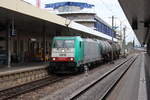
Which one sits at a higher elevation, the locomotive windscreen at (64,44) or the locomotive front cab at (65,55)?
the locomotive windscreen at (64,44)

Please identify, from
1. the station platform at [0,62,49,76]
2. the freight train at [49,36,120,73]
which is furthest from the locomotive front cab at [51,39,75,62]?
the station platform at [0,62,49,76]

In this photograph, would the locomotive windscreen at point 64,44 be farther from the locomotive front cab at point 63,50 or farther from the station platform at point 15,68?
the station platform at point 15,68

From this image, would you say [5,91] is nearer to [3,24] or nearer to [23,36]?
[3,24]

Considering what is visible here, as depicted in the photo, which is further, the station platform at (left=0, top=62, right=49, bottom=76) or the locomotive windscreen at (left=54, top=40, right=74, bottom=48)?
the locomotive windscreen at (left=54, top=40, right=74, bottom=48)

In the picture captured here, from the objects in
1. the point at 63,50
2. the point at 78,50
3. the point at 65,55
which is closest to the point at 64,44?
the point at 63,50

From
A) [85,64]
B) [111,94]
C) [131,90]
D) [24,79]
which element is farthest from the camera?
[85,64]

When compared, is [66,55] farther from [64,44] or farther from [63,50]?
[64,44]

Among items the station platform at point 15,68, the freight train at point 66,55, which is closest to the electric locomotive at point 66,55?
the freight train at point 66,55

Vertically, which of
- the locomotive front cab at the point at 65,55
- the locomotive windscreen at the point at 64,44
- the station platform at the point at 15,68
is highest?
the locomotive windscreen at the point at 64,44

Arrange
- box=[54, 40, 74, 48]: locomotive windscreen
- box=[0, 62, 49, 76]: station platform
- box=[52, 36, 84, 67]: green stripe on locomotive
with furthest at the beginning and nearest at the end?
box=[54, 40, 74, 48]: locomotive windscreen, box=[52, 36, 84, 67]: green stripe on locomotive, box=[0, 62, 49, 76]: station platform

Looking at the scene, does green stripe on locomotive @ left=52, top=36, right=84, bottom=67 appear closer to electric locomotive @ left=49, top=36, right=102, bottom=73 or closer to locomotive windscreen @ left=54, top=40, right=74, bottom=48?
electric locomotive @ left=49, top=36, right=102, bottom=73

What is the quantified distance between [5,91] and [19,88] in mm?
1305

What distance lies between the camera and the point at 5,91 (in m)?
13.7

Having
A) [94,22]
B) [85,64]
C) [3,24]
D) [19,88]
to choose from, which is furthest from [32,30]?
[94,22]
